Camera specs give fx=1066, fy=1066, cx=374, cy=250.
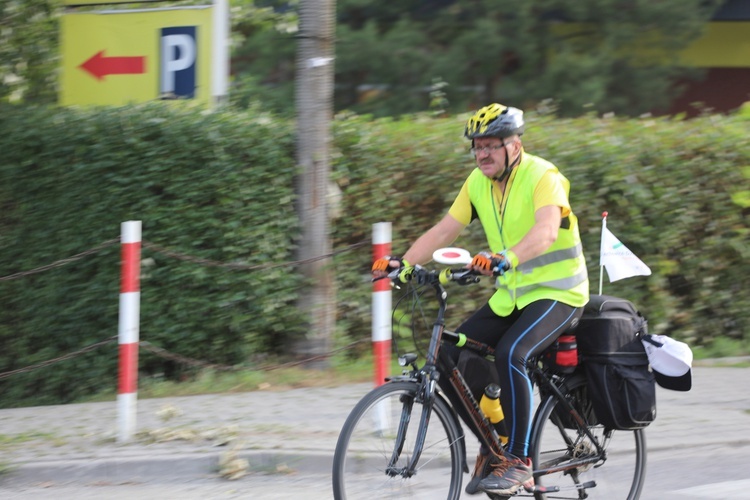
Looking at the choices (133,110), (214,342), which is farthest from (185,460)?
(133,110)

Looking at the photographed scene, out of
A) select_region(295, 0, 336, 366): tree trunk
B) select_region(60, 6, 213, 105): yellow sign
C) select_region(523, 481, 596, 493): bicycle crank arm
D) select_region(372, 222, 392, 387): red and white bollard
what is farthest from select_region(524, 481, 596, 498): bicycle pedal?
select_region(60, 6, 213, 105): yellow sign

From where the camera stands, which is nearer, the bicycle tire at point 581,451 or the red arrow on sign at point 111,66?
the bicycle tire at point 581,451

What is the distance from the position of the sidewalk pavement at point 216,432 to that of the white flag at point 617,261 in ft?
5.41

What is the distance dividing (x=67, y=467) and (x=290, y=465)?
127 centimetres

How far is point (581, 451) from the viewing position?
5234 mm

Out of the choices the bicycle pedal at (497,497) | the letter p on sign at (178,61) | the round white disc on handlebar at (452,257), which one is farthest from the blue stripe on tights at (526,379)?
the letter p on sign at (178,61)

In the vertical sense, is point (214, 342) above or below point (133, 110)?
below

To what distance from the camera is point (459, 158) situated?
884 centimetres

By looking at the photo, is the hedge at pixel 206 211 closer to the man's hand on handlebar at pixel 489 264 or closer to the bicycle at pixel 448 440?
the bicycle at pixel 448 440

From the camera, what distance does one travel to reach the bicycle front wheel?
4.55 metres

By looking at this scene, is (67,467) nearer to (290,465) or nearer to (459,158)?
(290,465)

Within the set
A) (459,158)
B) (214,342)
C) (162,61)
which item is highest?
(162,61)

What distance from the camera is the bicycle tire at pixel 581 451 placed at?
5074 mm

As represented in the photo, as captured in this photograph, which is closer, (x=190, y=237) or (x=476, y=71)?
(x=190, y=237)
